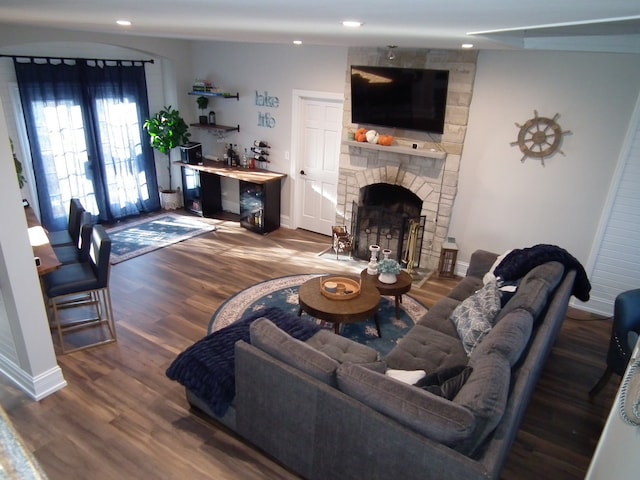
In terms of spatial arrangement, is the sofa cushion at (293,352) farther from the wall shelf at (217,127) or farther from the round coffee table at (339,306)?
the wall shelf at (217,127)

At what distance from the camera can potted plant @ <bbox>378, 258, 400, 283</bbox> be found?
14.0ft

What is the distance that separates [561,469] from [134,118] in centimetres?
689

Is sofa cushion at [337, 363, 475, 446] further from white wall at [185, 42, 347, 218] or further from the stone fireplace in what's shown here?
white wall at [185, 42, 347, 218]

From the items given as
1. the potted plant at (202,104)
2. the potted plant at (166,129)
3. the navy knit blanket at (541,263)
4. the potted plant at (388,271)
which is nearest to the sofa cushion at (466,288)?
the navy knit blanket at (541,263)

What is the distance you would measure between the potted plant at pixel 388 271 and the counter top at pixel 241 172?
9.10ft

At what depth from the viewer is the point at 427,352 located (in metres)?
3.14

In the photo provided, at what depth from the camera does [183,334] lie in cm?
406

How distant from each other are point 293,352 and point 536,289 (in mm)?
1913

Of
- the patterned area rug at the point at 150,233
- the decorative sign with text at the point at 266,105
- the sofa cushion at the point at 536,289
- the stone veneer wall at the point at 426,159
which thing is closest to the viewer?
the sofa cushion at the point at 536,289

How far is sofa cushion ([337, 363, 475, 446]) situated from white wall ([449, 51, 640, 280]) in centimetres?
350

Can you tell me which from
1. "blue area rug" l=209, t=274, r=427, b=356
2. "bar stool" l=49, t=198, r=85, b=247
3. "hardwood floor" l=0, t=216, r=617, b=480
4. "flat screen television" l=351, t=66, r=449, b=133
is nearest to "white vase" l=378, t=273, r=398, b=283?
"blue area rug" l=209, t=274, r=427, b=356

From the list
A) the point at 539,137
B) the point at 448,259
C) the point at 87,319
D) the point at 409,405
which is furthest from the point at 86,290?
the point at 539,137

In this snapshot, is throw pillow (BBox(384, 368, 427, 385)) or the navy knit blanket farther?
the navy knit blanket

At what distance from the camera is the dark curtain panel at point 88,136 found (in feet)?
18.4
